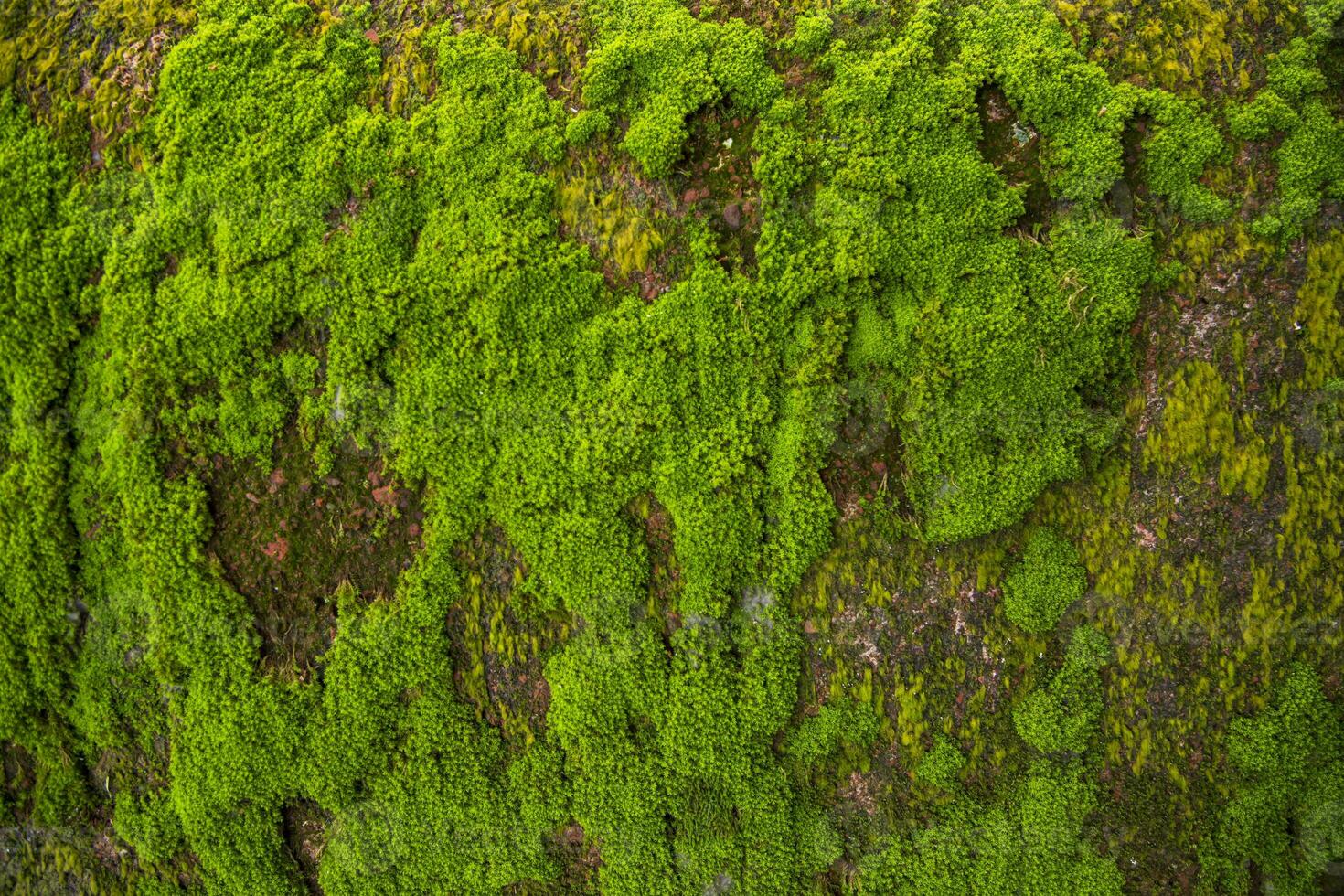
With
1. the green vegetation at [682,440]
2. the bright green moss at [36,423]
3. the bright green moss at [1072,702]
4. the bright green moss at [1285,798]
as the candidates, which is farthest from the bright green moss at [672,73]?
the bright green moss at [1285,798]

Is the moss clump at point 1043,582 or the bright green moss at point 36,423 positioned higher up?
the bright green moss at point 36,423

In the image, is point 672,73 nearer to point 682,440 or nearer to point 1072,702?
point 682,440

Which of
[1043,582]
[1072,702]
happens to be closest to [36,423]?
[1043,582]

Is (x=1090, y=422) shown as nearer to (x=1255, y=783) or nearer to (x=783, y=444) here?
(x=783, y=444)

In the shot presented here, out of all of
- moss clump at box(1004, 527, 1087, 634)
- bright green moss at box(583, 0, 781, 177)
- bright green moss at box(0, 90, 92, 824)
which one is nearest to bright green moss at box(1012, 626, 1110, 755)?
moss clump at box(1004, 527, 1087, 634)

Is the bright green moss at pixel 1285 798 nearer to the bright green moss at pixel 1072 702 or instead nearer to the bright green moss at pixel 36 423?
the bright green moss at pixel 1072 702
